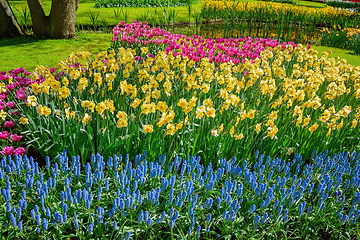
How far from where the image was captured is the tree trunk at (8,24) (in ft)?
29.3

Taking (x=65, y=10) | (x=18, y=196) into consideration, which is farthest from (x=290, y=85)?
(x=65, y=10)

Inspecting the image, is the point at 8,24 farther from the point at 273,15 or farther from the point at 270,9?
the point at 273,15

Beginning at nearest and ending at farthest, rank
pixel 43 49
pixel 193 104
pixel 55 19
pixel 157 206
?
pixel 157 206
pixel 193 104
pixel 43 49
pixel 55 19

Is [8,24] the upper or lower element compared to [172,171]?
upper

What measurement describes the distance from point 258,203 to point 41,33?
29.4ft

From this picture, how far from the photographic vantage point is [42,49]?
840 centimetres

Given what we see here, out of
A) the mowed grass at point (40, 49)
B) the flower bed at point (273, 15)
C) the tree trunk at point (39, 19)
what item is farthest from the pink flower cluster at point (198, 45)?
the flower bed at point (273, 15)

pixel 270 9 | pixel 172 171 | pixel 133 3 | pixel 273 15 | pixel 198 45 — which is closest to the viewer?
pixel 172 171

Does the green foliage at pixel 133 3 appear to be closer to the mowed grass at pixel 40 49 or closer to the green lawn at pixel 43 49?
the green lawn at pixel 43 49

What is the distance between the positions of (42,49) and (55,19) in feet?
3.81

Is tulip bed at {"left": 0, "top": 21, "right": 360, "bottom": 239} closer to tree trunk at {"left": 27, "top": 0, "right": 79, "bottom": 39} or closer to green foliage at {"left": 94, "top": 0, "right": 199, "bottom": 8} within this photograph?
tree trunk at {"left": 27, "top": 0, "right": 79, "bottom": 39}

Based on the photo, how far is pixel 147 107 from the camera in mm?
3115

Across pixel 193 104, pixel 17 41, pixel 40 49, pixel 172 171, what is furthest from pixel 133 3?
pixel 172 171

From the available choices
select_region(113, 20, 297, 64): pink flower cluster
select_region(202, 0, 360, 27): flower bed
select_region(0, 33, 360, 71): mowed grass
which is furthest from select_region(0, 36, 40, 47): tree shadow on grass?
select_region(202, 0, 360, 27): flower bed
